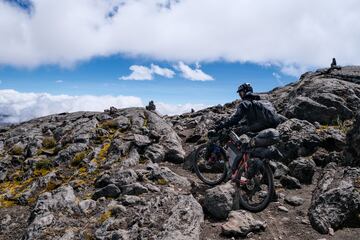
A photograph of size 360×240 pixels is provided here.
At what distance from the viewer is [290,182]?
1625cm

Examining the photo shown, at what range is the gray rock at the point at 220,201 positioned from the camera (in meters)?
12.8

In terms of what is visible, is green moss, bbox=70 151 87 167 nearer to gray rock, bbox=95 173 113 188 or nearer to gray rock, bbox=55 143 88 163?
gray rock, bbox=55 143 88 163

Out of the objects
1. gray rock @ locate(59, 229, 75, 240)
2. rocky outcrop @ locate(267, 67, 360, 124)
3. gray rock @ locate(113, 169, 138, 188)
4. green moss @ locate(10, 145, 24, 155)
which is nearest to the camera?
gray rock @ locate(59, 229, 75, 240)

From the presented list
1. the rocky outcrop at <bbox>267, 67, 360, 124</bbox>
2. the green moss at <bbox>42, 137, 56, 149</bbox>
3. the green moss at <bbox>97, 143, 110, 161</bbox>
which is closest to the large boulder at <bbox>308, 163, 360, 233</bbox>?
the rocky outcrop at <bbox>267, 67, 360, 124</bbox>

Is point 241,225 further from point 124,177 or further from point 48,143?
point 48,143

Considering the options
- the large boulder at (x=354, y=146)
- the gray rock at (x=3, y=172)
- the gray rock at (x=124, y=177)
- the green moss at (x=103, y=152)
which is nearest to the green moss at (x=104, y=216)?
the gray rock at (x=124, y=177)

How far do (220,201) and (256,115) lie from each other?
388 centimetres

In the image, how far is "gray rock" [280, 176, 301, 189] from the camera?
16125 mm

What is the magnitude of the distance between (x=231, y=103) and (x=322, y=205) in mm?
29647

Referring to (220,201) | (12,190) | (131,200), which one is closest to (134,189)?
(131,200)

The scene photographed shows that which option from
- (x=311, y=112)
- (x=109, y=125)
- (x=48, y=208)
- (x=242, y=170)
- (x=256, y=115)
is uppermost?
(x=311, y=112)

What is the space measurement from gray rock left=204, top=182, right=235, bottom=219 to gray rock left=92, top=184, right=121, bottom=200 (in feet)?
13.7

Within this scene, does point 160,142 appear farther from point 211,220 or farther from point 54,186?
point 211,220

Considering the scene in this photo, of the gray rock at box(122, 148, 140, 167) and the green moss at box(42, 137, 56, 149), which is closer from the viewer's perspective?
the gray rock at box(122, 148, 140, 167)
